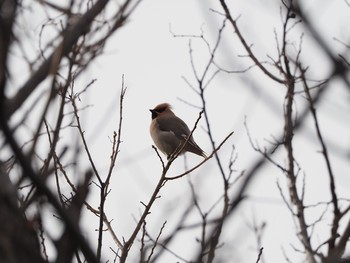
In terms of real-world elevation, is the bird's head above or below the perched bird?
above

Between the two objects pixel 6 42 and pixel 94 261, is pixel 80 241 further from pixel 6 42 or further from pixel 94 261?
pixel 6 42

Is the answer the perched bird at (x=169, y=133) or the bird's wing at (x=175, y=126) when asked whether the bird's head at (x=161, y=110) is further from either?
the bird's wing at (x=175, y=126)

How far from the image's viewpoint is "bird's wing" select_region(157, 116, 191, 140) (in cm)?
1018

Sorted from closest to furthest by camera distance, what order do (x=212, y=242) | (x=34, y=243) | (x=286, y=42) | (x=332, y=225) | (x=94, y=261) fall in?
(x=94, y=261) < (x=34, y=243) < (x=212, y=242) < (x=332, y=225) < (x=286, y=42)

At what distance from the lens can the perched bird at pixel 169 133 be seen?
963cm

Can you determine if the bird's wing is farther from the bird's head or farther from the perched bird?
the bird's head

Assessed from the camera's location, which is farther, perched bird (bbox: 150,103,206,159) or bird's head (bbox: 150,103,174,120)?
bird's head (bbox: 150,103,174,120)

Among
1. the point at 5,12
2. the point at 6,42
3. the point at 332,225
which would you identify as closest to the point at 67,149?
the point at 5,12

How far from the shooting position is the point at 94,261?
4.79 feet

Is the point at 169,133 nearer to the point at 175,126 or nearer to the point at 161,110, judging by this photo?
the point at 175,126

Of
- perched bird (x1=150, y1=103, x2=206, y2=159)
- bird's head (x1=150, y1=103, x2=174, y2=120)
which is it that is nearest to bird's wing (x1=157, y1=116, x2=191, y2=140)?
perched bird (x1=150, y1=103, x2=206, y2=159)

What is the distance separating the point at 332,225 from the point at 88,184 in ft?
11.3

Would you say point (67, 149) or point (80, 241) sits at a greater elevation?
point (67, 149)

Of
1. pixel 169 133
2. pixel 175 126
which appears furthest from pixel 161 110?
pixel 169 133
